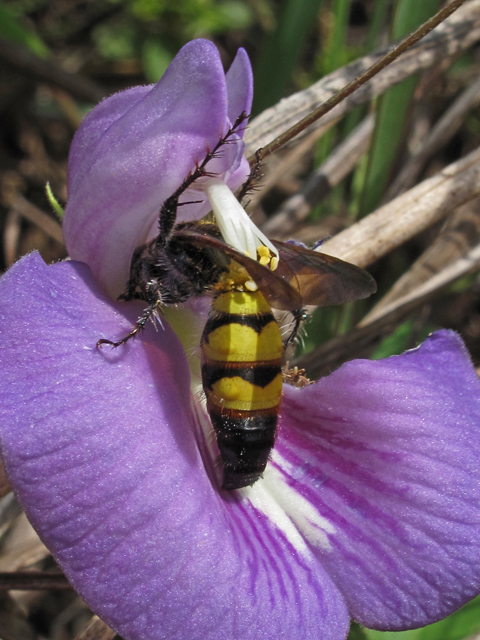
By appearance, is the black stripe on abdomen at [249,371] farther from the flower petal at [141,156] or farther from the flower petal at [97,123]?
the flower petal at [97,123]

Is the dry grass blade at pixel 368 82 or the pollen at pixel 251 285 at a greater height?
the pollen at pixel 251 285

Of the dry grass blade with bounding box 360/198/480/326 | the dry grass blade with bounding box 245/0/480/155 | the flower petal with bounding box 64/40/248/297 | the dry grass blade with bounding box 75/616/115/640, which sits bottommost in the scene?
the dry grass blade with bounding box 360/198/480/326

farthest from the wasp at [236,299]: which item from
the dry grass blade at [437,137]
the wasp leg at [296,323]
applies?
the dry grass blade at [437,137]

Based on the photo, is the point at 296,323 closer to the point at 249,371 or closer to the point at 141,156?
the point at 249,371

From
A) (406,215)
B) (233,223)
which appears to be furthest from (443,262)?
(233,223)

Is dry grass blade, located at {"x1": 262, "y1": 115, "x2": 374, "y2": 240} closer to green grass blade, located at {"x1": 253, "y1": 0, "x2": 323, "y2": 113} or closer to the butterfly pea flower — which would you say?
green grass blade, located at {"x1": 253, "y1": 0, "x2": 323, "y2": 113}

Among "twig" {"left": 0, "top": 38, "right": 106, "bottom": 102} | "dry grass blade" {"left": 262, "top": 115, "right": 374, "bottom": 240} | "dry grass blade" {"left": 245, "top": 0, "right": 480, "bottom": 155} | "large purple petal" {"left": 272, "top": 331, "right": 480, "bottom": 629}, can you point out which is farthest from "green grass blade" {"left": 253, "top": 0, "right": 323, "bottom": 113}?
"large purple petal" {"left": 272, "top": 331, "right": 480, "bottom": 629}
